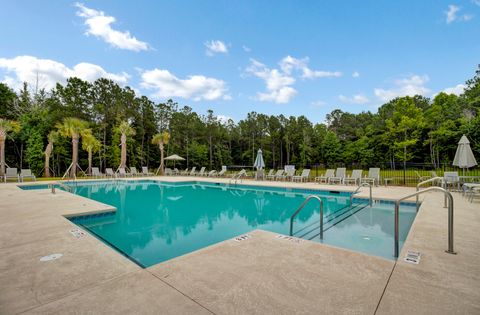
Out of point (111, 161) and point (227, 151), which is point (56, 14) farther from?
point (227, 151)

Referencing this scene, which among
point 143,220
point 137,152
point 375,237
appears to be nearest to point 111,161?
point 137,152

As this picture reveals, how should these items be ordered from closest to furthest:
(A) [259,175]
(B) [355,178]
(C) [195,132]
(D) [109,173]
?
(B) [355,178] < (A) [259,175] < (D) [109,173] < (C) [195,132]

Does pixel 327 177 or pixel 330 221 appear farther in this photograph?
pixel 327 177

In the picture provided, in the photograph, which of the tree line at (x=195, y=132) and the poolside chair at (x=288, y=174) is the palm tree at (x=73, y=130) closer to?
the tree line at (x=195, y=132)

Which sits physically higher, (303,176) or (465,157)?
(465,157)

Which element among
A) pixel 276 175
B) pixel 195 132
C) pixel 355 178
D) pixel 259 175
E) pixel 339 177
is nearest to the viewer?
pixel 355 178

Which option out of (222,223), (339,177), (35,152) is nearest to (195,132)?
(35,152)

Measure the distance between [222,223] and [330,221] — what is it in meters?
2.56

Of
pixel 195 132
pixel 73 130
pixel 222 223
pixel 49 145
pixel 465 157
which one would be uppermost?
pixel 195 132

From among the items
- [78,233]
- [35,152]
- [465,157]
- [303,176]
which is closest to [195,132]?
[35,152]

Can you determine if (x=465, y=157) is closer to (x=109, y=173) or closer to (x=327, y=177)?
(x=327, y=177)

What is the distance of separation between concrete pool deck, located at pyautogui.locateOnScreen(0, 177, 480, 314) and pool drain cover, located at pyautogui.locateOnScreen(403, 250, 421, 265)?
5 cm

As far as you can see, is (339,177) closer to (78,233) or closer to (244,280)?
(244,280)

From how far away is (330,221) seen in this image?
18.9ft
